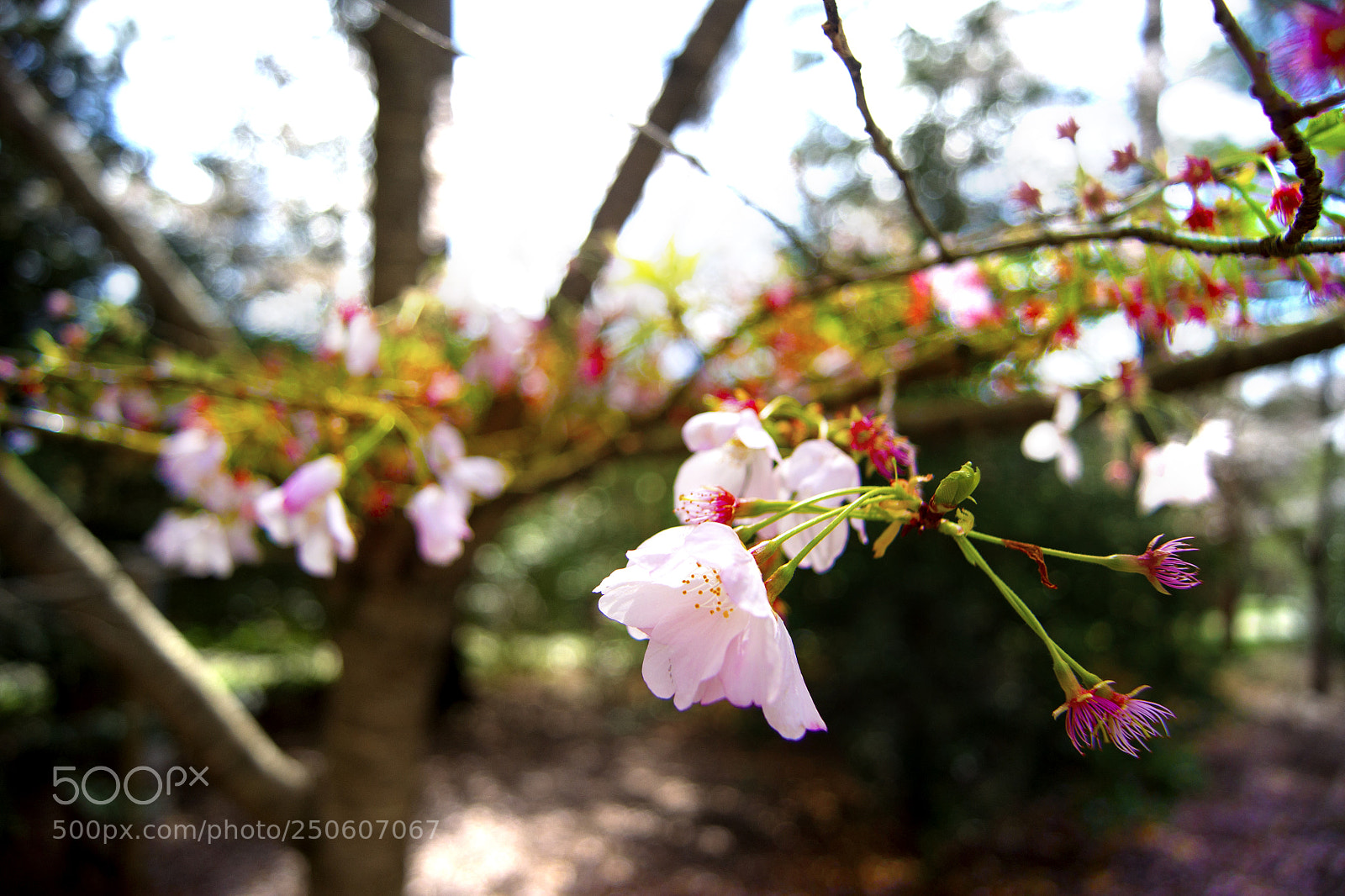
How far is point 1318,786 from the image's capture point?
4.09m

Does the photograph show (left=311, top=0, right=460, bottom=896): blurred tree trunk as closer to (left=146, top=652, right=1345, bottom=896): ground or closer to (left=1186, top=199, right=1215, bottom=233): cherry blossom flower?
(left=1186, top=199, right=1215, bottom=233): cherry blossom flower

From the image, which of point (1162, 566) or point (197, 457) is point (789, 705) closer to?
point (1162, 566)

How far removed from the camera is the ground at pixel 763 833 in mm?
3393

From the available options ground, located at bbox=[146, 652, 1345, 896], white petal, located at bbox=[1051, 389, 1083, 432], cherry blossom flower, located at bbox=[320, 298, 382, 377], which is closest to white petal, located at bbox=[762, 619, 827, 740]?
white petal, located at bbox=[1051, 389, 1083, 432]

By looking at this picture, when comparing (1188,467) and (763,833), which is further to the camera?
(763,833)

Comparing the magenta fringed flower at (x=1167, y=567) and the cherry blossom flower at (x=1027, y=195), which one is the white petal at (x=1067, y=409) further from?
the magenta fringed flower at (x=1167, y=567)

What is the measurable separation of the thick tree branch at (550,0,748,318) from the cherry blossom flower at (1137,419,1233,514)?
98 centimetres

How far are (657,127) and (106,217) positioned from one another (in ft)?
4.59

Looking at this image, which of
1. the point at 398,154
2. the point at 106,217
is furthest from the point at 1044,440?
the point at 106,217

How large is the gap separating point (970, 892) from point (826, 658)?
124 cm

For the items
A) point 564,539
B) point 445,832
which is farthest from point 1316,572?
point 445,832

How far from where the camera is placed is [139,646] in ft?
5.04

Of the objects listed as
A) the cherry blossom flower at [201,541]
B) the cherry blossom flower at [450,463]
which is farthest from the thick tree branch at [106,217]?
the cherry blossom flower at [450,463]

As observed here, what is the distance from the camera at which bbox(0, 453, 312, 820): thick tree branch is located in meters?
1.50
